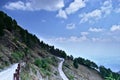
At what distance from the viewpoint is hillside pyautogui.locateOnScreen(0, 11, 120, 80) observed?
53875 mm

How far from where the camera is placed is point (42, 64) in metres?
75.0

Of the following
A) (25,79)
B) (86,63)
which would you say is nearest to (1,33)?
(25,79)

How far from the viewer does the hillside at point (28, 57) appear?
177ft

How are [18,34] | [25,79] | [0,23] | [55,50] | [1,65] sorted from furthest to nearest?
[55,50] < [18,34] < [0,23] < [1,65] < [25,79]

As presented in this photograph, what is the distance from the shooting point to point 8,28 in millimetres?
94000

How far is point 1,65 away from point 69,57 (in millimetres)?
121227

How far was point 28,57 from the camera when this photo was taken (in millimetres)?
85188

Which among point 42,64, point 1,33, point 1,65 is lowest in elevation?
point 1,65

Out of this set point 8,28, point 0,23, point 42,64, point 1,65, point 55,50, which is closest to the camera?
point 1,65

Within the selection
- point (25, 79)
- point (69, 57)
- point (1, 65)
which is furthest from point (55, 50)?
point (25, 79)

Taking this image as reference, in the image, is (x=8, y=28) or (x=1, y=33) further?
(x=8, y=28)

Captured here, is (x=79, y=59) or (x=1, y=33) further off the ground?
(x=79, y=59)

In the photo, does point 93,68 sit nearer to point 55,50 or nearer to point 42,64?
point 55,50

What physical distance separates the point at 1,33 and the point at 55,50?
290 ft
